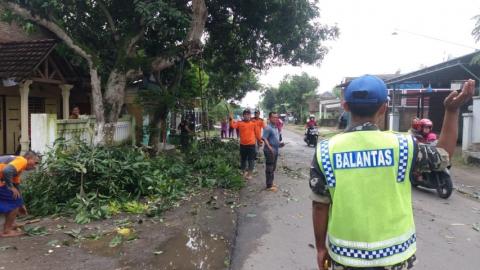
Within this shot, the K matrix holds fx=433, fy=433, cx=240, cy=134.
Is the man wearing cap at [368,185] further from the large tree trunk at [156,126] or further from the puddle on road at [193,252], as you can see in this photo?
the large tree trunk at [156,126]

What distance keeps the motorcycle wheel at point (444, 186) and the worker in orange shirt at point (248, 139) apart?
4.40 metres

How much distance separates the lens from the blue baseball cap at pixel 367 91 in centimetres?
224

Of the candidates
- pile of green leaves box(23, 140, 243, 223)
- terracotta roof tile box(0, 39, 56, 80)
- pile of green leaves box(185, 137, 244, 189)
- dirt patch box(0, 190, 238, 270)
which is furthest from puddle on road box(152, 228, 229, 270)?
terracotta roof tile box(0, 39, 56, 80)

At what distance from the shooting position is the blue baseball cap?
Answer: 7.34 feet

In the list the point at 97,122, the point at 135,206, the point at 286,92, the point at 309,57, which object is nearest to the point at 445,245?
the point at 135,206

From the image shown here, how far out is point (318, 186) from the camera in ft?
7.47

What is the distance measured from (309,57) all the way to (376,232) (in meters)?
16.4

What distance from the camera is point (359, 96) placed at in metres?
2.25

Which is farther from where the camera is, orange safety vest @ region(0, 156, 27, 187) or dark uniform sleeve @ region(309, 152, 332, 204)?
orange safety vest @ region(0, 156, 27, 187)

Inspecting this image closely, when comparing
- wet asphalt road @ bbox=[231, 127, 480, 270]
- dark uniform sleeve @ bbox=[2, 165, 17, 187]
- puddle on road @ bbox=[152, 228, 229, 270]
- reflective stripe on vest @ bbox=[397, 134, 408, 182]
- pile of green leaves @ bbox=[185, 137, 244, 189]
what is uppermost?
reflective stripe on vest @ bbox=[397, 134, 408, 182]

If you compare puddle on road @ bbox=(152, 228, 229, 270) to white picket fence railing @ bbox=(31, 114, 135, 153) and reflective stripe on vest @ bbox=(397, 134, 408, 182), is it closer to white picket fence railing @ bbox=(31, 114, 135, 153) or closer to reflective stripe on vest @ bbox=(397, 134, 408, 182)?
reflective stripe on vest @ bbox=(397, 134, 408, 182)

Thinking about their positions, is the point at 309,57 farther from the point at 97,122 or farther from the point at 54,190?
the point at 54,190

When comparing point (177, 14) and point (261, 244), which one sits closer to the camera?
point (261, 244)

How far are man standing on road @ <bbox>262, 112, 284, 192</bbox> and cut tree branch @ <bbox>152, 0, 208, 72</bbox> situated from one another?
320cm
